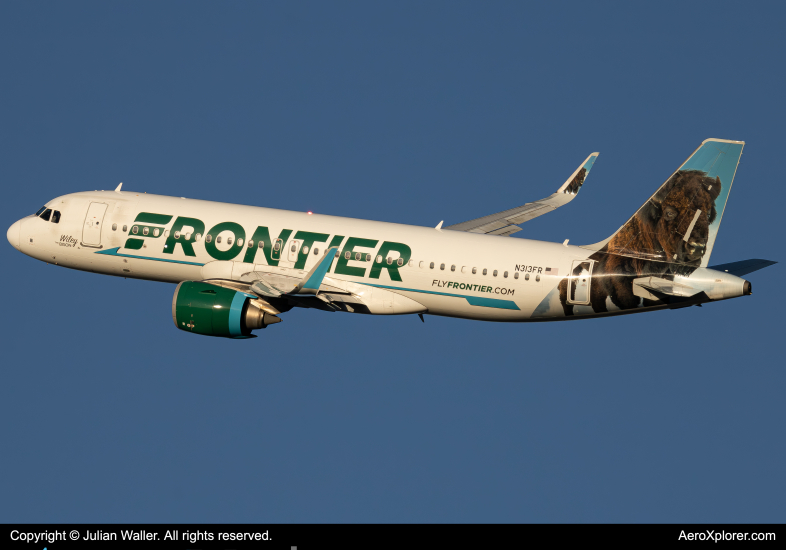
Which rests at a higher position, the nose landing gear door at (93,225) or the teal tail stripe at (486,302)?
the nose landing gear door at (93,225)

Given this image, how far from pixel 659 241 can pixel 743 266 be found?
427 centimetres

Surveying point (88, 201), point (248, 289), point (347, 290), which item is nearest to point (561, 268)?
point (347, 290)

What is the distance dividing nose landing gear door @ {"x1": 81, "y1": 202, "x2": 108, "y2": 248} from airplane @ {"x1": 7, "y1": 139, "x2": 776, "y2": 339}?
74 millimetres

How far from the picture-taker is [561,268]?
55094mm

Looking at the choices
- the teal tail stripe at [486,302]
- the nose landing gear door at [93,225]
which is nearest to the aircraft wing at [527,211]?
the teal tail stripe at [486,302]

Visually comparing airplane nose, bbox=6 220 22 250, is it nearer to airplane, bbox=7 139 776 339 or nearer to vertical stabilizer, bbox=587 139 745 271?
airplane, bbox=7 139 776 339

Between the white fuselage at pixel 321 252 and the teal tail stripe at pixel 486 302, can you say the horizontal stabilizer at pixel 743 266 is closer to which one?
the white fuselage at pixel 321 252

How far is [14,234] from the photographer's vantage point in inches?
2451

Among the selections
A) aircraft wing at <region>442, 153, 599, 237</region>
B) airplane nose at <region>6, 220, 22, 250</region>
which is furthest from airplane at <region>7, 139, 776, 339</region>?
aircraft wing at <region>442, 153, 599, 237</region>

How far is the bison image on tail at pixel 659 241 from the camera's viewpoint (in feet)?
174

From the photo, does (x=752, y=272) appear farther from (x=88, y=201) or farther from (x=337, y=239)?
(x=88, y=201)

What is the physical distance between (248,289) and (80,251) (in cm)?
1000

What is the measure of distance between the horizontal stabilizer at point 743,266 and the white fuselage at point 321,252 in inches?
40.7

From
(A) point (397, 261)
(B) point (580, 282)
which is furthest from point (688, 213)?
(A) point (397, 261)
